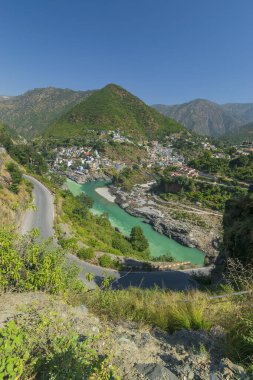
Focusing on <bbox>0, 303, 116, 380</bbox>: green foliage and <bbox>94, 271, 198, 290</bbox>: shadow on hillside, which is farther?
<bbox>94, 271, 198, 290</bbox>: shadow on hillside

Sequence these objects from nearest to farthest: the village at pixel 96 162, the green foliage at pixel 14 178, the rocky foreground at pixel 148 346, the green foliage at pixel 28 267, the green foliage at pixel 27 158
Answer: the rocky foreground at pixel 148 346
the green foliage at pixel 28 267
the green foliage at pixel 14 178
the green foliage at pixel 27 158
the village at pixel 96 162

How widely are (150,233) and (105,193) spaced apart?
861 inches

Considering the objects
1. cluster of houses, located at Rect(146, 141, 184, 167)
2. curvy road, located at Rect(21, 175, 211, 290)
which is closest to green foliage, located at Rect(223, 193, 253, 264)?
curvy road, located at Rect(21, 175, 211, 290)

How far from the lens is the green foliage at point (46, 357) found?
1740 millimetres

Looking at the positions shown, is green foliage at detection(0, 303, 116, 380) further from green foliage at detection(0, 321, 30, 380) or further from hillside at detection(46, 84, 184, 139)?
hillside at detection(46, 84, 184, 139)

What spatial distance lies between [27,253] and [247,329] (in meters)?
3.24

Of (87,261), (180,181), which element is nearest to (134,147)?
(180,181)

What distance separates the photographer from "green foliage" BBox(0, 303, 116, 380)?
1740 millimetres

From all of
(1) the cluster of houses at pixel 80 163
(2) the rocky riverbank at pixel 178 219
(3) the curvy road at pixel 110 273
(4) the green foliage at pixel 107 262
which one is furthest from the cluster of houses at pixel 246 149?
(4) the green foliage at pixel 107 262

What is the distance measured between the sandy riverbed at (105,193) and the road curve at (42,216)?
991 inches

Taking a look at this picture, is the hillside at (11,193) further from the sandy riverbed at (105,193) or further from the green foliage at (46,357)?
the sandy riverbed at (105,193)

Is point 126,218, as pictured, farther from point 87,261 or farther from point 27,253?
point 27,253

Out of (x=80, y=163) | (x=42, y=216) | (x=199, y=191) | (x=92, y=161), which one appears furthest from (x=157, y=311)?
(x=92, y=161)

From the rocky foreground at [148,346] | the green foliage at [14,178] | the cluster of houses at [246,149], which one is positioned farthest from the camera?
the cluster of houses at [246,149]
